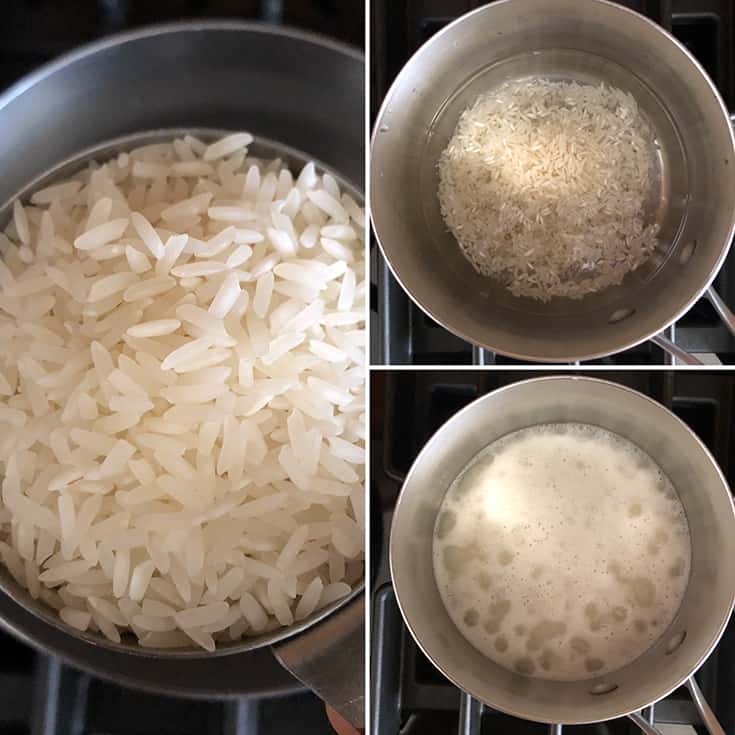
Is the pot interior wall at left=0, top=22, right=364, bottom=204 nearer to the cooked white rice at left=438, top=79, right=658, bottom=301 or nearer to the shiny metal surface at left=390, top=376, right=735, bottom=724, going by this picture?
the cooked white rice at left=438, top=79, right=658, bottom=301

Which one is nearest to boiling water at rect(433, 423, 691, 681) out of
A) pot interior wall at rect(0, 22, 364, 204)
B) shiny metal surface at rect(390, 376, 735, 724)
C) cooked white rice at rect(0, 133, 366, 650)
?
shiny metal surface at rect(390, 376, 735, 724)

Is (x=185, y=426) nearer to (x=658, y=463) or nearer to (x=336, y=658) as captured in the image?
(x=336, y=658)

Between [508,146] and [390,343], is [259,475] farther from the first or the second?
[508,146]

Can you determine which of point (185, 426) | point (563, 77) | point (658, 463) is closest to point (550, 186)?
point (563, 77)

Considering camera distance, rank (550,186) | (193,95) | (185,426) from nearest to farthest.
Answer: (550,186)
(185,426)
(193,95)

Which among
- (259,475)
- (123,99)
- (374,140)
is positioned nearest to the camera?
(374,140)

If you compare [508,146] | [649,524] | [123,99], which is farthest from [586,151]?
[123,99]
